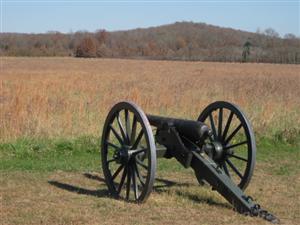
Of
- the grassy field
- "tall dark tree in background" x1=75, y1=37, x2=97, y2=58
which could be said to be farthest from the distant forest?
the grassy field

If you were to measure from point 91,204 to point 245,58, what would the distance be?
85.5m

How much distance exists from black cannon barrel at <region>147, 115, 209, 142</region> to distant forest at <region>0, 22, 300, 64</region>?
3992 inches

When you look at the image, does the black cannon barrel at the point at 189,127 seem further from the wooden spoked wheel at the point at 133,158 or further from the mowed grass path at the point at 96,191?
the mowed grass path at the point at 96,191

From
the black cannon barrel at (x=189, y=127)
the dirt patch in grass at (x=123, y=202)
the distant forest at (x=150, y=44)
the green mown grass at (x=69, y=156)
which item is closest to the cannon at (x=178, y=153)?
the black cannon barrel at (x=189, y=127)

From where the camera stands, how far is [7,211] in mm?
6727

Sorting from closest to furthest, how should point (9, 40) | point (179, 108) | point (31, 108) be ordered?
point (31, 108) → point (179, 108) → point (9, 40)

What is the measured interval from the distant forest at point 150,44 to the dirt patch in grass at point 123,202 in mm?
100325

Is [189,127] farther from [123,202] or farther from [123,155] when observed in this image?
[123,202]

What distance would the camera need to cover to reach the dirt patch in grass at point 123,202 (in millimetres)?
6480

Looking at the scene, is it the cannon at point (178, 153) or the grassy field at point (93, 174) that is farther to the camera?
the cannon at point (178, 153)

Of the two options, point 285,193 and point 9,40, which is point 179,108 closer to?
point 285,193

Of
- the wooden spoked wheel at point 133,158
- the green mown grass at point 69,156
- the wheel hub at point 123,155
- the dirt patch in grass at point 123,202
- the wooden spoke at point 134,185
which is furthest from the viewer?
the green mown grass at point 69,156

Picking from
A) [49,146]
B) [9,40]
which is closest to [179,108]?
[49,146]

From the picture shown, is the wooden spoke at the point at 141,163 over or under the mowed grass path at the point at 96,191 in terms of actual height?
over
